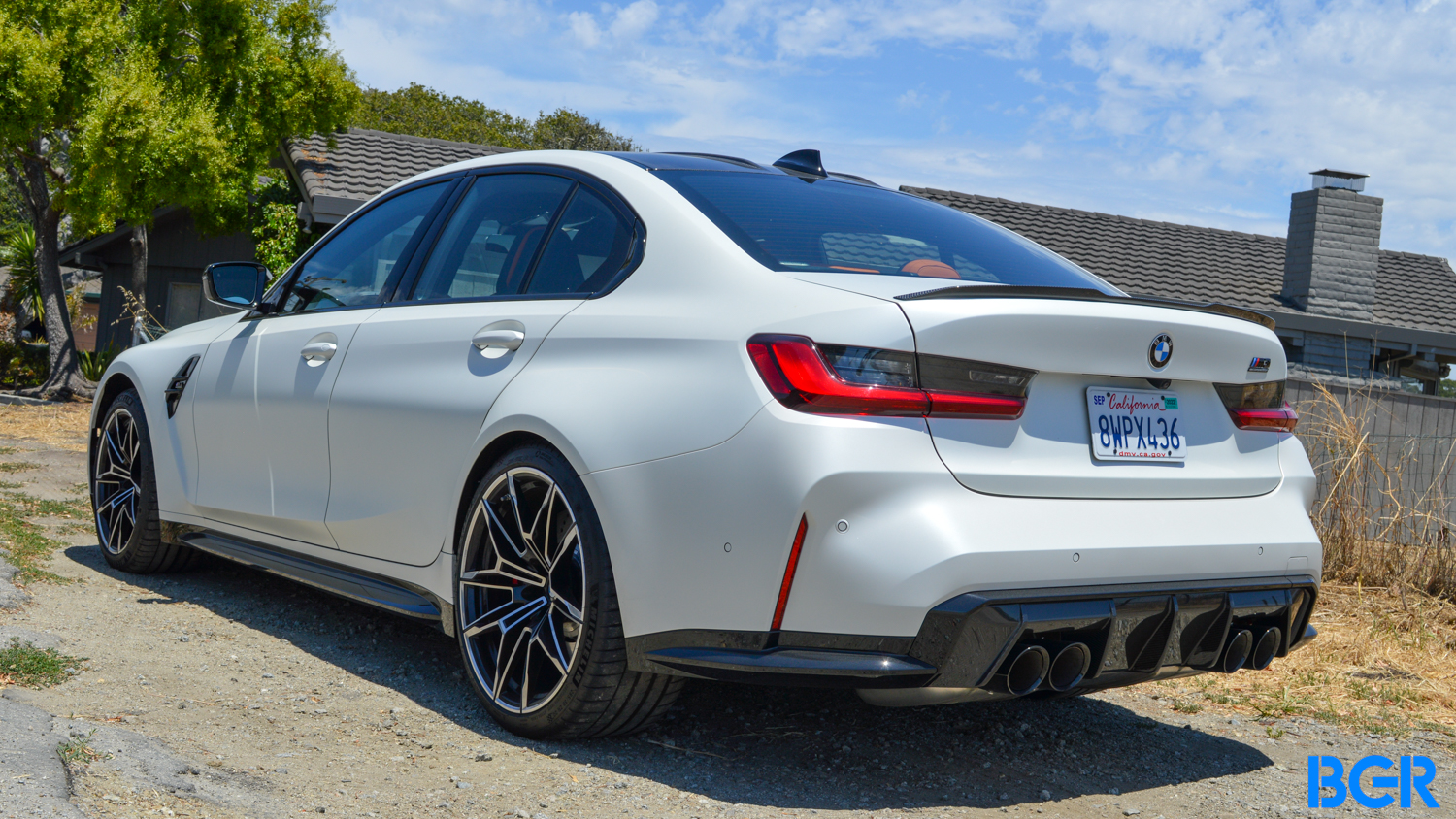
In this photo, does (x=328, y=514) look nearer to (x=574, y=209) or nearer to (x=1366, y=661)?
(x=574, y=209)

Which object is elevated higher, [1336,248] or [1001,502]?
[1336,248]


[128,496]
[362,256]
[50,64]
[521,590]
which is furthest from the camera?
[50,64]

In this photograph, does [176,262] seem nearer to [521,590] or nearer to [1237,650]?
[521,590]

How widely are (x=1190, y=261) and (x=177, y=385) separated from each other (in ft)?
62.7

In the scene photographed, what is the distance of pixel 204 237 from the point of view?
17.3m

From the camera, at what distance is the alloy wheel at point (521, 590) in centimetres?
314

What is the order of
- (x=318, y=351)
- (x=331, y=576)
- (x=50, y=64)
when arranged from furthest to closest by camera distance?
(x=50, y=64)
(x=318, y=351)
(x=331, y=576)

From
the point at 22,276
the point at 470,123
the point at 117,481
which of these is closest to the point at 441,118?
the point at 470,123

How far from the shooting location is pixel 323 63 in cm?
1620

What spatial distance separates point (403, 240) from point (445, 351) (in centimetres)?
81

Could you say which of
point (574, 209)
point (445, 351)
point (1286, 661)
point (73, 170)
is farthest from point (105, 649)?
point (73, 170)

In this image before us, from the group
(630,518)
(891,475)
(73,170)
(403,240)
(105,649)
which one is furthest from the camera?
(73,170)

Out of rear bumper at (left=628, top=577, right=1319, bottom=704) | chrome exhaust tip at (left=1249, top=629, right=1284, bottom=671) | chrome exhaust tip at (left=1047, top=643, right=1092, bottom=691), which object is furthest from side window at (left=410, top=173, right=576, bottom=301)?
chrome exhaust tip at (left=1249, top=629, right=1284, bottom=671)

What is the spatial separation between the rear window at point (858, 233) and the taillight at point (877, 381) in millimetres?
378
